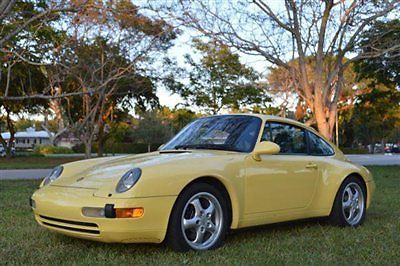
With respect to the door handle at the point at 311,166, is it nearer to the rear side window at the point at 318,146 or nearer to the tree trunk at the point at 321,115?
the rear side window at the point at 318,146

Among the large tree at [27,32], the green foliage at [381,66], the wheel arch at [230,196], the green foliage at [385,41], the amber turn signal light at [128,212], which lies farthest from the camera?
the green foliage at [381,66]

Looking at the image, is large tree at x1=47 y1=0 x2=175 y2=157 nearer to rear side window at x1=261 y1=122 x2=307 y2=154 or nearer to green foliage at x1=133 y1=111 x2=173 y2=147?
rear side window at x1=261 y1=122 x2=307 y2=154

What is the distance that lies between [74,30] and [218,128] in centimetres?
1272

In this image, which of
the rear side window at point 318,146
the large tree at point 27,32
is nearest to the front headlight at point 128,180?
the rear side window at point 318,146

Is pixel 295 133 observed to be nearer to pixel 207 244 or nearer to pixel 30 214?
pixel 207 244

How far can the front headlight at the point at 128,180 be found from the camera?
4.04 meters

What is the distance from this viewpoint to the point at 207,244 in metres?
4.40

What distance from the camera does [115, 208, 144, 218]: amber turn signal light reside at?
391 centimetres

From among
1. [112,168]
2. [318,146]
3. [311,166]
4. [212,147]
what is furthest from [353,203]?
[112,168]

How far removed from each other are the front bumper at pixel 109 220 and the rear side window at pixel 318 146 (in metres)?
2.31

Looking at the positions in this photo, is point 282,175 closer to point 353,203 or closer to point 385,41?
point 353,203

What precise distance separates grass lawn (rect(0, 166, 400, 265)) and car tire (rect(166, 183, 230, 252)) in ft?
0.36

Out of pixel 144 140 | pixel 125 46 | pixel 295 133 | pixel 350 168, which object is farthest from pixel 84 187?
pixel 144 140

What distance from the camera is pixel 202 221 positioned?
4383mm
